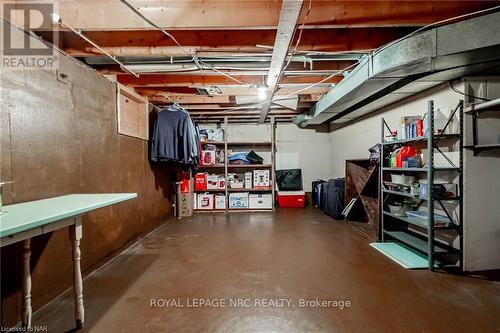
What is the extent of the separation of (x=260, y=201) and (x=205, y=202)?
119 centimetres

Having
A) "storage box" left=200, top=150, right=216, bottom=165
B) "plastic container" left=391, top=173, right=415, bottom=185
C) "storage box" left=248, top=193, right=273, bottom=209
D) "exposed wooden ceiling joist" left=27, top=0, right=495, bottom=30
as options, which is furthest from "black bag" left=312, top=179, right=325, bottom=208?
"exposed wooden ceiling joist" left=27, top=0, right=495, bottom=30

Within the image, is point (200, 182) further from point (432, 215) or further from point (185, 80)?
point (432, 215)

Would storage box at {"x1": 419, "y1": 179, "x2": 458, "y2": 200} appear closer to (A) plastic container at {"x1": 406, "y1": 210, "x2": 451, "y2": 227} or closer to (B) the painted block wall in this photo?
(A) plastic container at {"x1": 406, "y1": 210, "x2": 451, "y2": 227}

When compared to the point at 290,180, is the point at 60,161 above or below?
above

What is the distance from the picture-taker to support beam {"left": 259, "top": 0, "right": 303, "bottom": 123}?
1.56 m

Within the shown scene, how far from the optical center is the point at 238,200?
5.59 meters

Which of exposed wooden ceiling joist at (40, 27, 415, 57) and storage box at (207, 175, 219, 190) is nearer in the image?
exposed wooden ceiling joist at (40, 27, 415, 57)

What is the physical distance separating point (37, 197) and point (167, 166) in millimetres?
2941

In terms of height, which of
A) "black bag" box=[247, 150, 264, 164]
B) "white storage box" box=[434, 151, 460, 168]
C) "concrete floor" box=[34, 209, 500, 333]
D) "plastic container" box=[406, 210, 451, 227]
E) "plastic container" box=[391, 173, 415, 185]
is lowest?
"concrete floor" box=[34, 209, 500, 333]

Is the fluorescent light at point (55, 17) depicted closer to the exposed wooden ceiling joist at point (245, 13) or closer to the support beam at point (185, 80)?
the exposed wooden ceiling joist at point (245, 13)

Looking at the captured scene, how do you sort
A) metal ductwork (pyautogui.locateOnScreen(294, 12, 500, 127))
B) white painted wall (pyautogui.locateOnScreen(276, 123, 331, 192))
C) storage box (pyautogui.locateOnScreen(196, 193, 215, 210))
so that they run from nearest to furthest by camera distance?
metal ductwork (pyautogui.locateOnScreen(294, 12, 500, 127))
storage box (pyautogui.locateOnScreen(196, 193, 215, 210))
white painted wall (pyautogui.locateOnScreen(276, 123, 331, 192))

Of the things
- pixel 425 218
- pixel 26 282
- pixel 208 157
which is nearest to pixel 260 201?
pixel 208 157

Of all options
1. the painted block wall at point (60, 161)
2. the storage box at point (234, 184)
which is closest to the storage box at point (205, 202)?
the storage box at point (234, 184)

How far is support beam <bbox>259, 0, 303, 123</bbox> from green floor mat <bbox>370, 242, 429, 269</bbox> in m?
2.31
